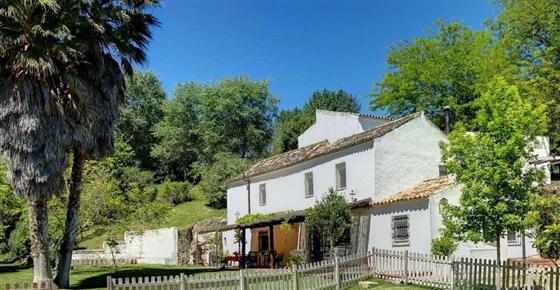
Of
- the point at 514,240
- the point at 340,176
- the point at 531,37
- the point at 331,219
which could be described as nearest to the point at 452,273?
the point at 331,219

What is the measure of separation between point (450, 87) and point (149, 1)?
29.1m

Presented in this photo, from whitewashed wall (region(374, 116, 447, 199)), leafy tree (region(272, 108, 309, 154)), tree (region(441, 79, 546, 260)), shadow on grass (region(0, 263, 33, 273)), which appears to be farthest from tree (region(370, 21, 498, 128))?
shadow on grass (region(0, 263, 33, 273))

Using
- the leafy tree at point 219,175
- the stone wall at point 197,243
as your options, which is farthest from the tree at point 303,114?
the stone wall at point 197,243

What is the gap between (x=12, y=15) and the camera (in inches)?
688

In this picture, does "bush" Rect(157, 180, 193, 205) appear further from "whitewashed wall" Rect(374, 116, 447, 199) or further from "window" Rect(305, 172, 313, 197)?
"whitewashed wall" Rect(374, 116, 447, 199)

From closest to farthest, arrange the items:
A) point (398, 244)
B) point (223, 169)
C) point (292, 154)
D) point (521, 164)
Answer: point (521, 164)
point (398, 244)
point (292, 154)
point (223, 169)

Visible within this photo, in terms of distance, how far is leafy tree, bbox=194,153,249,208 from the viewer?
5081 centimetres

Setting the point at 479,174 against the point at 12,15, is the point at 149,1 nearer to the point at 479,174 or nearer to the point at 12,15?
the point at 12,15

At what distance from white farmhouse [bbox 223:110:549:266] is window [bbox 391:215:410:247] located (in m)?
0.04

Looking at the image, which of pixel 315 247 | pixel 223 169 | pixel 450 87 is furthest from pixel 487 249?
pixel 223 169

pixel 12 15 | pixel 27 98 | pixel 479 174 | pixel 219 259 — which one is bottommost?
pixel 219 259

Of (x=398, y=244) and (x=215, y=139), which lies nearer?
(x=398, y=244)

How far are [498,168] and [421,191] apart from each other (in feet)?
22.8

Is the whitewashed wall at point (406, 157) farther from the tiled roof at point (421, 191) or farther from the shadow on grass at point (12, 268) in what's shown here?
the shadow on grass at point (12, 268)
